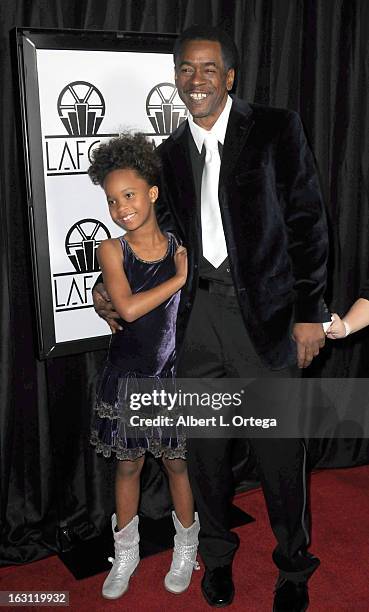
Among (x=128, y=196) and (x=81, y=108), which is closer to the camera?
(x=128, y=196)

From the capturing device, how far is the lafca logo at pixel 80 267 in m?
2.58

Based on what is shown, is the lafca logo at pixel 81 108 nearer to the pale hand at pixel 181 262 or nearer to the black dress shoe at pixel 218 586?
the pale hand at pixel 181 262

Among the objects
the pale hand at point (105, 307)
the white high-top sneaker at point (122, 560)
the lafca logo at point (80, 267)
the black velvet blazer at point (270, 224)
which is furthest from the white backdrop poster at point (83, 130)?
the white high-top sneaker at point (122, 560)

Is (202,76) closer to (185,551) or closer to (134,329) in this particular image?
(134,329)

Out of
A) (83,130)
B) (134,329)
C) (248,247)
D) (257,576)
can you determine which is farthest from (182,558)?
(83,130)

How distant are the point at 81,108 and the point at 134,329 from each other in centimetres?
78

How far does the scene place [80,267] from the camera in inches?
103

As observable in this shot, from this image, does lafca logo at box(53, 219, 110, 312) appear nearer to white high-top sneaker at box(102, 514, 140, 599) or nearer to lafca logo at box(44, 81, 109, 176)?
lafca logo at box(44, 81, 109, 176)

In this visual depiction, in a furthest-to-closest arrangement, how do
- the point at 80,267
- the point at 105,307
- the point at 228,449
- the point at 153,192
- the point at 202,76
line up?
the point at 80,267 → the point at 228,449 → the point at 105,307 → the point at 153,192 → the point at 202,76

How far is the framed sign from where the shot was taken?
7.92 ft

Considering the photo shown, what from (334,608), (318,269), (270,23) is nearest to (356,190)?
(270,23)

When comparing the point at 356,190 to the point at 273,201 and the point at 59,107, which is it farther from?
the point at 59,107

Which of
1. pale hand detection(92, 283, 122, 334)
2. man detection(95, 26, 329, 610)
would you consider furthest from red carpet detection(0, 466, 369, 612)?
pale hand detection(92, 283, 122, 334)

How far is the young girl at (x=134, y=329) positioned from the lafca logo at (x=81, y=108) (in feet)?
0.89
